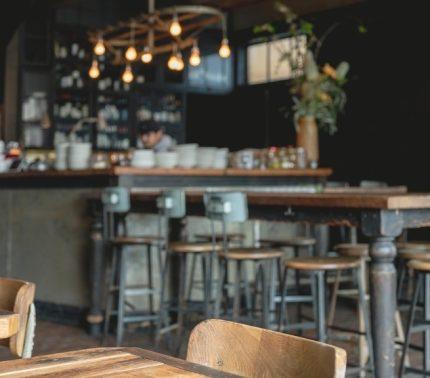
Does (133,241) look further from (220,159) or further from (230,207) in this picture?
(220,159)

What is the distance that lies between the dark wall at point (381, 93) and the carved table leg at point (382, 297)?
5.53m

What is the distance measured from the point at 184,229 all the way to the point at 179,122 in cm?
596

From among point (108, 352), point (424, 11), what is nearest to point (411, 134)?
point (424, 11)

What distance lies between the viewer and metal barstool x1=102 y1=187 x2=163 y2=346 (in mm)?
5328

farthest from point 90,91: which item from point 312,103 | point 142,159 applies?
point 142,159

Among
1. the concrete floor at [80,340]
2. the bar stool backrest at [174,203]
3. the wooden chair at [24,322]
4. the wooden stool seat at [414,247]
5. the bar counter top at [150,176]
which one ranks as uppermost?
the bar counter top at [150,176]

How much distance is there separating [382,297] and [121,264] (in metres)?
2.28

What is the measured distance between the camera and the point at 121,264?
210 inches

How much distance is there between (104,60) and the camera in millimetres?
11227

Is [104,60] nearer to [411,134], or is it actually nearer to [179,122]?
[179,122]

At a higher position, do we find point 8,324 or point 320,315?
point 8,324

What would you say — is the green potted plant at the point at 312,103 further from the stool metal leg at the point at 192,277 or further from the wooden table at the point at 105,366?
the wooden table at the point at 105,366

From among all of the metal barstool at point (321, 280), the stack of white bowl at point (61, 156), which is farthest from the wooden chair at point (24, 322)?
the stack of white bowl at point (61, 156)

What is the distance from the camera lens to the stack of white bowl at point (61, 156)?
6.38 meters
